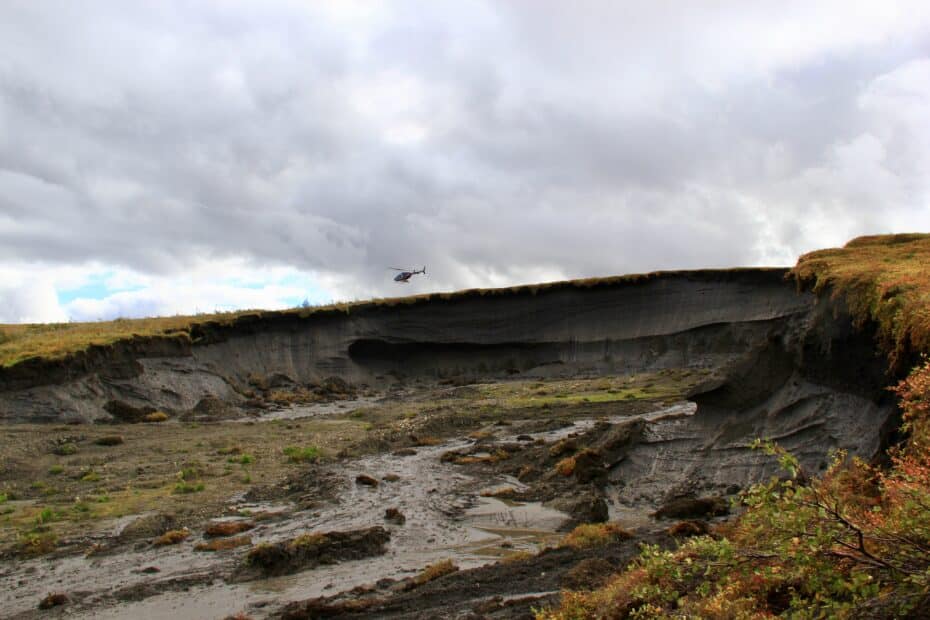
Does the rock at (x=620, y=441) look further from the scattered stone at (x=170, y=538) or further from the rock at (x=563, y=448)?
the scattered stone at (x=170, y=538)

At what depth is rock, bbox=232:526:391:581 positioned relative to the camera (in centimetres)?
1386

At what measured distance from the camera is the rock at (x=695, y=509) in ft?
50.5

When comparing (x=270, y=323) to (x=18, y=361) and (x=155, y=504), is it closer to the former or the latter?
(x=18, y=361)

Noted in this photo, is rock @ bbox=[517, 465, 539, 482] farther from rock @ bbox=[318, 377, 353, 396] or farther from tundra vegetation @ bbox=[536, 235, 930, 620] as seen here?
rock @ bbox=[318, 377, 353, 396]

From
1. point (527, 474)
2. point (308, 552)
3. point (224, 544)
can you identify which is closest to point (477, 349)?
point (527, 474)

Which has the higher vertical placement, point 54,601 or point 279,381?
point 279,381

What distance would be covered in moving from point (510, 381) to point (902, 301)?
3442 centimetres

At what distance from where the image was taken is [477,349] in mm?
51594

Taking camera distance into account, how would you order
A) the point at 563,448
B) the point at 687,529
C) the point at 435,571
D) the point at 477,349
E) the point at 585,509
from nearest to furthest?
the point at 435,571, the point at 687,529, the point at 585,509, the point at 563,448, the point at 477,349

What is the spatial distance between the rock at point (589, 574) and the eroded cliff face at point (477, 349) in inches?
315

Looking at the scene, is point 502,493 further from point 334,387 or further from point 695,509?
point 334,387

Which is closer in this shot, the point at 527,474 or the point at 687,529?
the point at 687,529

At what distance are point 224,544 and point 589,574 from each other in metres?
8.11

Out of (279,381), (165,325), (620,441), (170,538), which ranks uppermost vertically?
(165,325)
